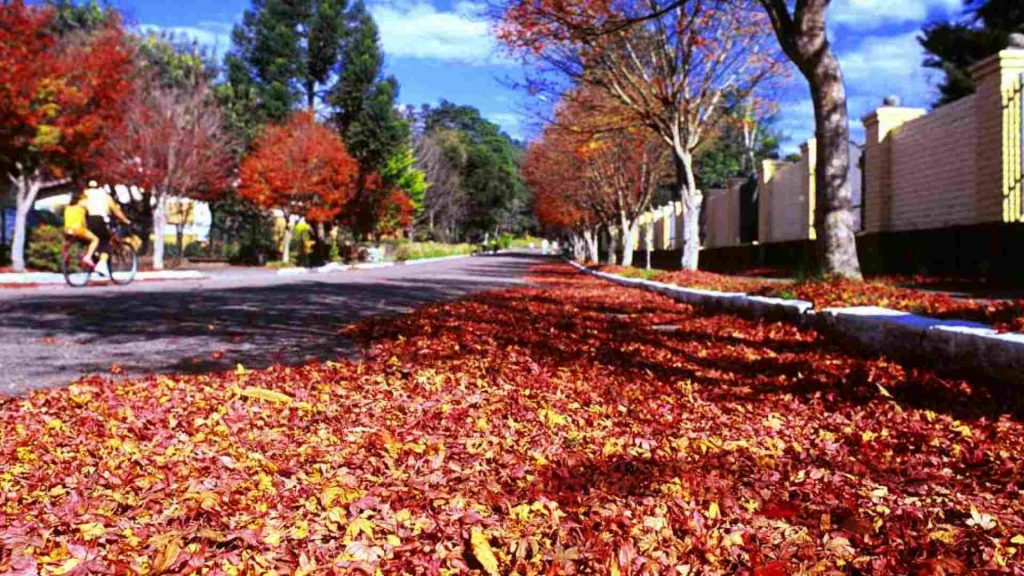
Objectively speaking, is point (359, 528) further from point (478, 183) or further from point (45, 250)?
point (478, 183)

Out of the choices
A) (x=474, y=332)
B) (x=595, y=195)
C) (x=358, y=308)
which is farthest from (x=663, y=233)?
(x=474, y=332)

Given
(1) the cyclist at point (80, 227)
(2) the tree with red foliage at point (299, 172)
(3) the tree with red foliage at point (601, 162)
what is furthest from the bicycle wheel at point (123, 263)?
(2) the tree with red foliage at point (299, 172)

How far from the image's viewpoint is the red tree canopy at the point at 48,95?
1978cm

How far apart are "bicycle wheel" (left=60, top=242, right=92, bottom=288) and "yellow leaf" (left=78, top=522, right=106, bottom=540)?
13.4 m

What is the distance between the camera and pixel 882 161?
15453 mm

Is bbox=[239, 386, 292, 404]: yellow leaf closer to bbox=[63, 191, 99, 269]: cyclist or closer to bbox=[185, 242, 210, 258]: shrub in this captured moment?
bbox=[63, 191, 99, 269]: cyclist

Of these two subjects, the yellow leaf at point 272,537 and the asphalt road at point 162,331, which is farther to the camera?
the asphalt road at point 162,331

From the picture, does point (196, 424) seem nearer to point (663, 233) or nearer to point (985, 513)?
point (985, 513)

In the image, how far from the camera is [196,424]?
11.5 ft

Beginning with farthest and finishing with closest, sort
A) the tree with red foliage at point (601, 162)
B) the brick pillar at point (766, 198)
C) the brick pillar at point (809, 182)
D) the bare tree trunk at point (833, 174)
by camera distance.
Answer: the brick pillar at point (766, 198)
the tree with red foliage at point (601, 162)
the brick pillar at point (809, 182)
the bare tree trunk at point (833, 174)

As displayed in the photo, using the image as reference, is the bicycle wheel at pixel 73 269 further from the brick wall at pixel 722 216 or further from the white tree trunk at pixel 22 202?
the brick wall at pixel 722 216

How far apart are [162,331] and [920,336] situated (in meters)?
6.24

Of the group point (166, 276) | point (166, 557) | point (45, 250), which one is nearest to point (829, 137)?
point (166, 557)

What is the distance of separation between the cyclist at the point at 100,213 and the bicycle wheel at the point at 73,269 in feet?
1.28
